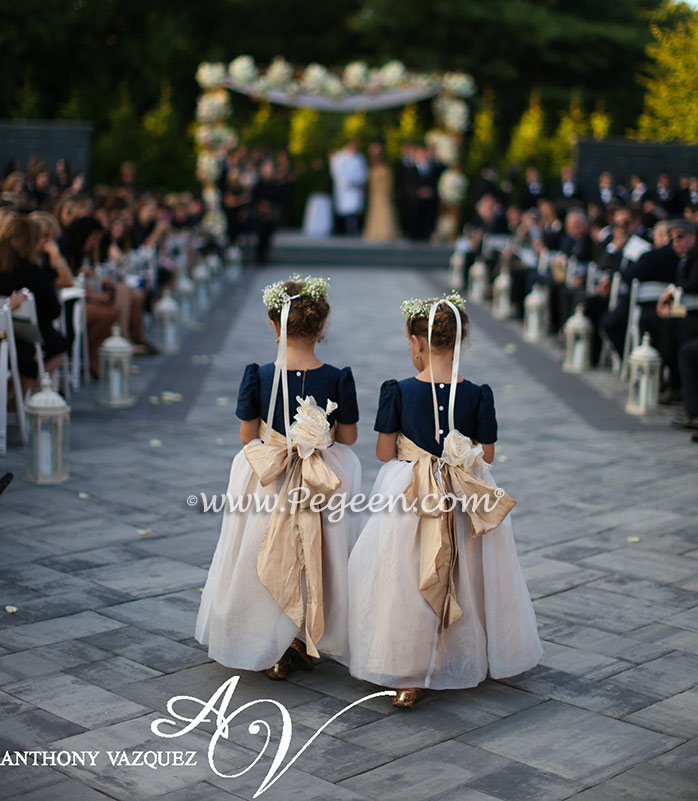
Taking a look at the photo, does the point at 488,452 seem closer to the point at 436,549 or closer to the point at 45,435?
the point at 436,549

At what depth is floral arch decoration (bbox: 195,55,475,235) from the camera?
91.7 ft

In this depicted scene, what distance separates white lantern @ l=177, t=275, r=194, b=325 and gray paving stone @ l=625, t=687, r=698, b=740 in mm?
12316

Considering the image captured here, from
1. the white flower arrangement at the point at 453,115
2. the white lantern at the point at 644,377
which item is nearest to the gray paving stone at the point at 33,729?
the white lantern at the point at 644,377

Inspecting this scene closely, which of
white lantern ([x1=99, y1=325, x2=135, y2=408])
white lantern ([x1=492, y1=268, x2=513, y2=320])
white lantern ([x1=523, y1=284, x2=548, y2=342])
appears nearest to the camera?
white lantern ([x1=99, y1=325, x2=135, y2=408])

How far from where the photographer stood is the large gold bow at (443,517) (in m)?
4.64

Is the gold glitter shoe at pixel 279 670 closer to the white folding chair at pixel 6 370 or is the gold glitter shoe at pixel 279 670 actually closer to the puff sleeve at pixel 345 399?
the puff sleeve at pixel 345 399

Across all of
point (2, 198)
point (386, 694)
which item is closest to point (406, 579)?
point (386, 694)

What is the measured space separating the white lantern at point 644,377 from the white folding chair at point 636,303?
87cm

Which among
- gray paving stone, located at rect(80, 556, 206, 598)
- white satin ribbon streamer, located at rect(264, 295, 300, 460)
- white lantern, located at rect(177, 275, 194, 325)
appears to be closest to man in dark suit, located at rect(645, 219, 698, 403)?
gray paving stone, located at rect(80, 556, 206, 598)

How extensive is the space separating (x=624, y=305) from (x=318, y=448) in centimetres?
805

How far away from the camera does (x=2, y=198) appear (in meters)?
11.4

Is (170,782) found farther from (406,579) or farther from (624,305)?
(624,305)

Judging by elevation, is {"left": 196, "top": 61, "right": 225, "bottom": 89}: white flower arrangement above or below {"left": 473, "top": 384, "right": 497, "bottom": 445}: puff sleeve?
above

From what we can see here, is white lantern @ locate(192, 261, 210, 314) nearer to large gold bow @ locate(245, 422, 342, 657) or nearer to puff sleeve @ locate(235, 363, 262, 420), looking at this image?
puff sleeve @ locate(235, 363, 262, 420)
